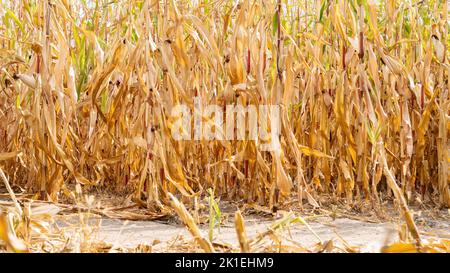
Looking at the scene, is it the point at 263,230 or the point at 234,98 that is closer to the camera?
the point at 263,230

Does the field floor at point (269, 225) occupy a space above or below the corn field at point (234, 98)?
below

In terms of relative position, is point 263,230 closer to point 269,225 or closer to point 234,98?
point 269,225

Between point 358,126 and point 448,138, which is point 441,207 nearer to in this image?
point 448,138

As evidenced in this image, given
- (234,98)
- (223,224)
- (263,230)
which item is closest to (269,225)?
(263,230)

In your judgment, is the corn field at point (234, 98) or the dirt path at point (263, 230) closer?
the dirt path at point (263, 230)

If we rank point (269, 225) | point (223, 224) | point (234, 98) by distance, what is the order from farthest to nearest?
point (234, 98) < point (223, 224) < point (269, 225)

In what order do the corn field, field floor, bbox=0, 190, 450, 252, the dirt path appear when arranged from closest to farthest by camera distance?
1. field floor, bbox=0, 190, 450, 252
2. the dirt path
3. the corn field

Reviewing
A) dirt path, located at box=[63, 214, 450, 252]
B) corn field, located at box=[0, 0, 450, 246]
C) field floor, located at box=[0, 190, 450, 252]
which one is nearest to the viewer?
field floor, located at box=[0, 190, 450, 252]

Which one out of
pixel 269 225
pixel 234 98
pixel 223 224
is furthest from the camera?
pixel 234 98

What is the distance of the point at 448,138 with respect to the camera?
77.4 inches

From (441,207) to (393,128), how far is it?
11.8 inches

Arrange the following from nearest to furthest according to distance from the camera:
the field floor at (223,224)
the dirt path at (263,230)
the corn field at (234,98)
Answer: the field floor at (223,224) < the dirt path at (263,230) < the corn field at (234,98)

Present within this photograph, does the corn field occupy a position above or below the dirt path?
above

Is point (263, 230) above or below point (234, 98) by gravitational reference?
below
